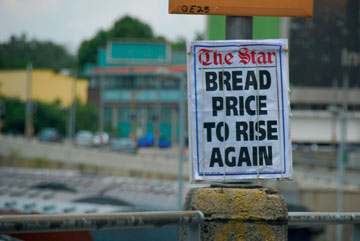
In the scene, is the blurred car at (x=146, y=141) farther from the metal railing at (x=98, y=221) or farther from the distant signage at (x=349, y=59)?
the metal railing at (x=98, y=221)

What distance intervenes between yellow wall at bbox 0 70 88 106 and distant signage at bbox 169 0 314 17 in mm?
76836

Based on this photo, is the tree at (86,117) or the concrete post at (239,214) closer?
the concrete post at (239,214)

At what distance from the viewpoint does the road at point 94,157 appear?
49.8 meters

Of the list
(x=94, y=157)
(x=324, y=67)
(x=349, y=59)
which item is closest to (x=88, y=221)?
(x=94, y=157)

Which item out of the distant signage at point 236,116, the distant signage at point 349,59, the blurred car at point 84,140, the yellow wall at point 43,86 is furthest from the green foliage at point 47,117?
the distant signage at point 236,116

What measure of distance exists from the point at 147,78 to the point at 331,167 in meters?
28.2

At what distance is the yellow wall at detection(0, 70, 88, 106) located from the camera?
80000 mm

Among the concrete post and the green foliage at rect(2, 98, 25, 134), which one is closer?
the concrete post

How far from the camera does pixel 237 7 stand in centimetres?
421

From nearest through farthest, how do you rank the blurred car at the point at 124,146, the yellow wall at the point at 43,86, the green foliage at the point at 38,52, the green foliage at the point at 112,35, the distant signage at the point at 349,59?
the blurred car at the point at 124,146
the distant signage at the point at 349,59
the yellow wall at the point at 43,86
the green foliage at the point at 112,35
the green foliage at the point at 38,52

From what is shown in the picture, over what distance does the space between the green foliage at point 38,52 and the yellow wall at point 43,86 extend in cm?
4383

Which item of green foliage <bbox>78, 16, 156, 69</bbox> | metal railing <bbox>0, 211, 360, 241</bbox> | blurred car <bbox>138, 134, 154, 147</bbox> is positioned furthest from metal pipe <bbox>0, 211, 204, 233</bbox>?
green foliage <bbox>78, 16, 156, 69</bbox>

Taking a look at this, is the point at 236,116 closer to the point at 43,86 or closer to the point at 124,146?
the point at 124,146

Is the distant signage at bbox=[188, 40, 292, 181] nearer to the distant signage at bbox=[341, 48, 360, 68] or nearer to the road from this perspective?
the road
